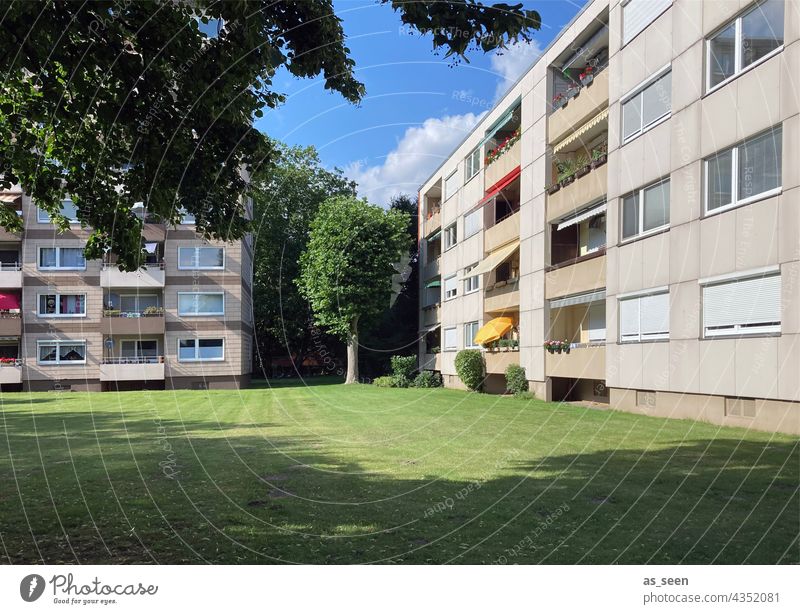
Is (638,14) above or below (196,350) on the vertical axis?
above

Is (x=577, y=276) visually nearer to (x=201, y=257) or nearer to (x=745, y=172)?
(x=745, y=172)

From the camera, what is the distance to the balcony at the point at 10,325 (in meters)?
28.3

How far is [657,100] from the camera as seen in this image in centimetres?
1394

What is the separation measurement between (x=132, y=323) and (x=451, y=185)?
1692 cm

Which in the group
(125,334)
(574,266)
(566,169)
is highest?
(566,169)

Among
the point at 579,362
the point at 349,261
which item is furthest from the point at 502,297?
the point at 349,261

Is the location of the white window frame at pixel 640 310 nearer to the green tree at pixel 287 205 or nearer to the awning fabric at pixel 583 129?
the awning fabric at pixel 583 129

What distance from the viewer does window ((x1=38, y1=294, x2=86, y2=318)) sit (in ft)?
94.8

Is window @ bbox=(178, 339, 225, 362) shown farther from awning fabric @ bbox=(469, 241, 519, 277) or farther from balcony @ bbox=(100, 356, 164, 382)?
awning fabric @ bbox=(469, 241, 519, 277)

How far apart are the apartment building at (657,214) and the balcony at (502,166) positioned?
0.36 ft

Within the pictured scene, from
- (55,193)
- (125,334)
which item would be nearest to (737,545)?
(55,193)

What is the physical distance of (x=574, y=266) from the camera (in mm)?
18062

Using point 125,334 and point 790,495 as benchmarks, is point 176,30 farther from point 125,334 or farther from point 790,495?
point 125,334

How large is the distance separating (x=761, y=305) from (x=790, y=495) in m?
5.61
